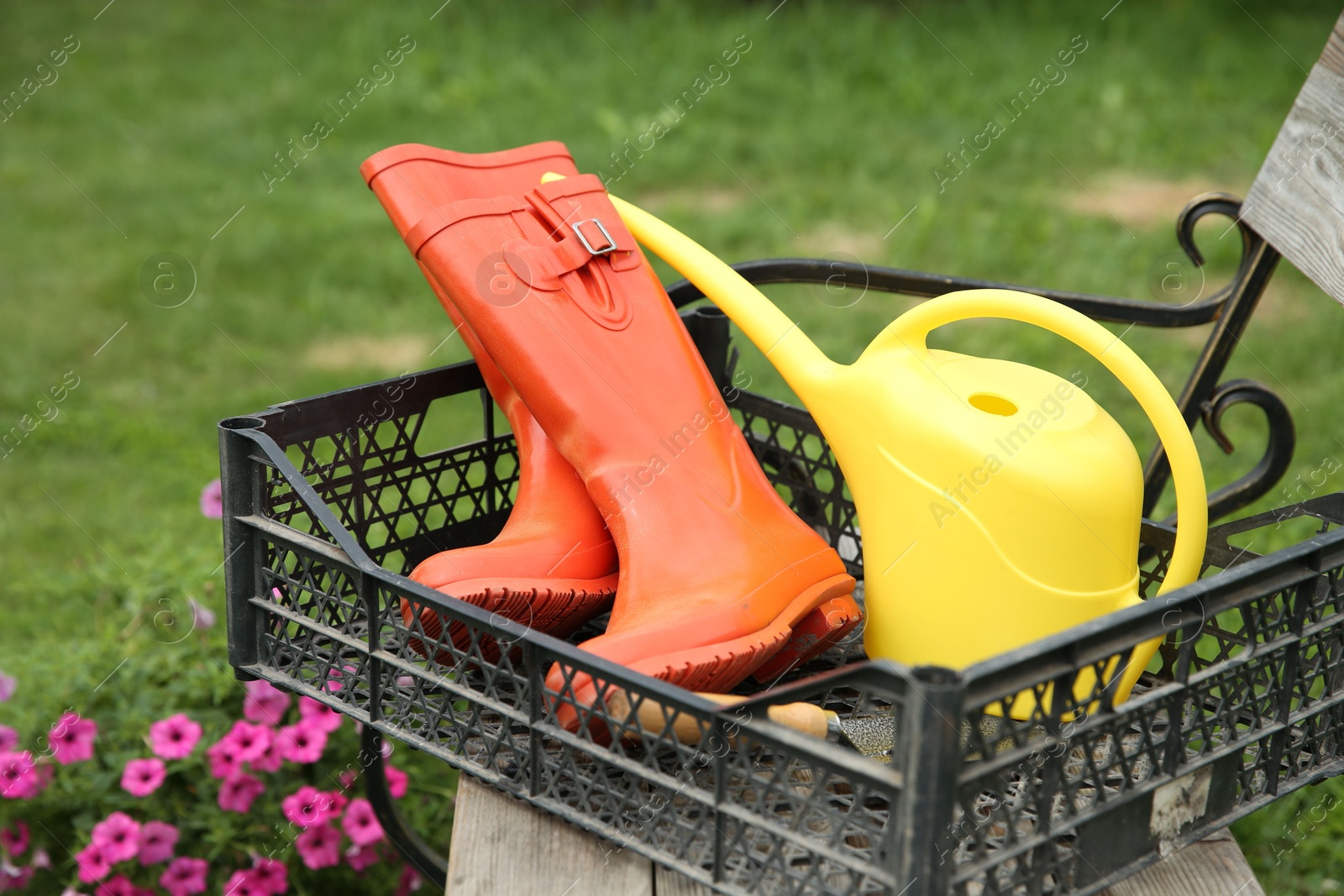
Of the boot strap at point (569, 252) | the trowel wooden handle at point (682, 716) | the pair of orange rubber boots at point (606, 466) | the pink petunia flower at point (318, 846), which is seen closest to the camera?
the trowel wooden handle at point (682, 716)

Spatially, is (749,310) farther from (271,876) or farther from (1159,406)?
(271,876)

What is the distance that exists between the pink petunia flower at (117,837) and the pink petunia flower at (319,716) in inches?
9.8

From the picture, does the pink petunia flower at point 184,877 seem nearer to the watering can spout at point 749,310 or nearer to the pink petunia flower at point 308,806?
the pink petunia flower at point 308,806

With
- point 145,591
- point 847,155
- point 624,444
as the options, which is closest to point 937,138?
point 847,155

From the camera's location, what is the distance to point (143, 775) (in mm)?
1625

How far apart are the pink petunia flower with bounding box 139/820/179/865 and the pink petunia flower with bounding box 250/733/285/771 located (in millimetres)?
132

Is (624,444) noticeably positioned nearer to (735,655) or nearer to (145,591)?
(735,655)

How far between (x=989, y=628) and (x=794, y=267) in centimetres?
63

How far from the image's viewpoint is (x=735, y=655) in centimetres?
101

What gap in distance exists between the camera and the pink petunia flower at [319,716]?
1.63 m

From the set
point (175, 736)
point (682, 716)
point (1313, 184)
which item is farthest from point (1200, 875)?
point (175, 736)

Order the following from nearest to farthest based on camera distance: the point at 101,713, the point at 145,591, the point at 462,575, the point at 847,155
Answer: the point at 462,575
the point at 101,713
the point at 145,591
the point at 847,155

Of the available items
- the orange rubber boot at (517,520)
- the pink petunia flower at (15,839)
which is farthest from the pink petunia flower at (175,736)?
the orange rubber boot at (517,520)

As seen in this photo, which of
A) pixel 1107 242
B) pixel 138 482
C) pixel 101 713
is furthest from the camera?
pixel 1107 242
